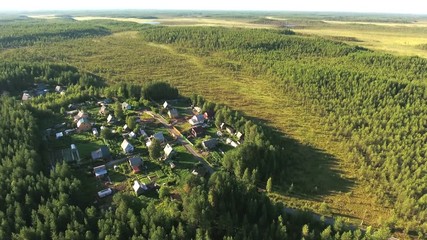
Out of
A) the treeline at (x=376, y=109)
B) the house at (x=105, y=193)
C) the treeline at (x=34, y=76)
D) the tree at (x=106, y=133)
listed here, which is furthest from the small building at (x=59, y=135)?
the treeline at (x=376, y=109)

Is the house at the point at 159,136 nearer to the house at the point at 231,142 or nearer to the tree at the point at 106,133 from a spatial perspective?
the tree at the point at 106,133

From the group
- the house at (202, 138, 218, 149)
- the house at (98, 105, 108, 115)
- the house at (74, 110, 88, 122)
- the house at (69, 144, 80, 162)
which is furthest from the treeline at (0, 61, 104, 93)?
the house at (202, 138, 218, 149)

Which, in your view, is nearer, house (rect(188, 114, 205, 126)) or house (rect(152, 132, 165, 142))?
house (rect(152, 132, 165, 142))

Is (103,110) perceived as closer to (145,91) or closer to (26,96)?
(145,91)

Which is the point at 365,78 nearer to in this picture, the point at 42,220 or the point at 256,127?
the point at 256,127

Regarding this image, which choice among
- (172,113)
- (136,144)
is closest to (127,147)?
(136,144)

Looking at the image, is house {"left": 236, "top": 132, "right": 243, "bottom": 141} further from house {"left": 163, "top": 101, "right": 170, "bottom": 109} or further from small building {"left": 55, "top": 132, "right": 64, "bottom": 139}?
small building {"left": 55, "top": 132, "right": 64, "bottom": 139}

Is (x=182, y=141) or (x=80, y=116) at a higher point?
(x=80, y=116)

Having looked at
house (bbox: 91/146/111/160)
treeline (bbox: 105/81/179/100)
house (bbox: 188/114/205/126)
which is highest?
treeline (bbox: 105/81/179/100)
